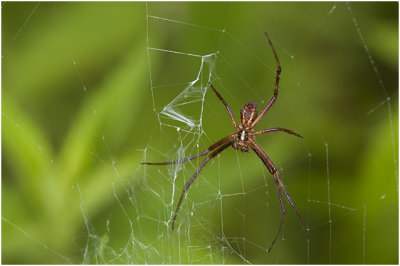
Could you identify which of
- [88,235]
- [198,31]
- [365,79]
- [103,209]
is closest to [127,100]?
[103,209]

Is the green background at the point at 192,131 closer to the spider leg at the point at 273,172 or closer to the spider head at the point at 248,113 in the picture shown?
the spider leg at the point at 273,172

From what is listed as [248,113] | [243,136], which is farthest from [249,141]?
[248,113]

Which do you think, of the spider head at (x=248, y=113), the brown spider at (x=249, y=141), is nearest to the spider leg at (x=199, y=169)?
the brown spider at (x=249, y=141)

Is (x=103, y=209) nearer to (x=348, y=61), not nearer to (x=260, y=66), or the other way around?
(x=260, y=66)

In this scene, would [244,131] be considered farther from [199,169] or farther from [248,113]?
[199,169]

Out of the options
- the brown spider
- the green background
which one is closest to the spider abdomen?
the brown spider

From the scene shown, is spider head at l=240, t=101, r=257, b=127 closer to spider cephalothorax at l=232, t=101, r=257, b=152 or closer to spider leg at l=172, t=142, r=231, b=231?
spider cephalothorax at l=232, t=101, r=257, b=152
